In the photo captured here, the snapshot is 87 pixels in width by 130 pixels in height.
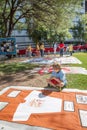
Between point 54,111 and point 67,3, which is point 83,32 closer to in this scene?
point 67,3

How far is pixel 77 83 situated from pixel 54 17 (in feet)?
42.7

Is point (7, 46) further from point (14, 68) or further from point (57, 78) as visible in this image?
point (57, 78)

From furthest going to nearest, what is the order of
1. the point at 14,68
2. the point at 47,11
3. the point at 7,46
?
the point at 7,46, the point at 47,11, the point at 14,68

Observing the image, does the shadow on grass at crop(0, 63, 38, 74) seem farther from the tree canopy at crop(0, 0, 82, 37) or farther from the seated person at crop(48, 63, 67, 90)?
the tree canopy at crop(0, 0, 82, 37)

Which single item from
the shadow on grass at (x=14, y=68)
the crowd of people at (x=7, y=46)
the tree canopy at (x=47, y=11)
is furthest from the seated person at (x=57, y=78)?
the crowd of people at (x=7, y=46)

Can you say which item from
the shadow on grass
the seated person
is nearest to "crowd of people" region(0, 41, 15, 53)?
the shadow on grass

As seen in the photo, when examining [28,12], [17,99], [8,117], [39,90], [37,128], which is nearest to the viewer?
[37,128]

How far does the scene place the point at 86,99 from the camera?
8.02 meters

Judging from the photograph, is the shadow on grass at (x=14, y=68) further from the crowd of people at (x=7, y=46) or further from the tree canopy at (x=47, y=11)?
the tree canopy at (x=47, y=11)

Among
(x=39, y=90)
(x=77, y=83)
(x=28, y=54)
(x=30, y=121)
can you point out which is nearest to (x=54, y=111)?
(x=30, y=121)

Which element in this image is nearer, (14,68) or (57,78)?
(57,78)

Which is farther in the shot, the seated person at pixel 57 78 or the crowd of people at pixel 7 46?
the crowd of people at pixel 7 46

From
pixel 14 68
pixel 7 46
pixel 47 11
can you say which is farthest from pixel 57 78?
pixel 7 46

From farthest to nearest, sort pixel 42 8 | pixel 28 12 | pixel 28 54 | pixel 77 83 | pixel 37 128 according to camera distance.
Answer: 1. pixel 28 54
2. pixel 28 12
3. pixel 42 8
4. pixel 77 83
5. pixel 37 128
